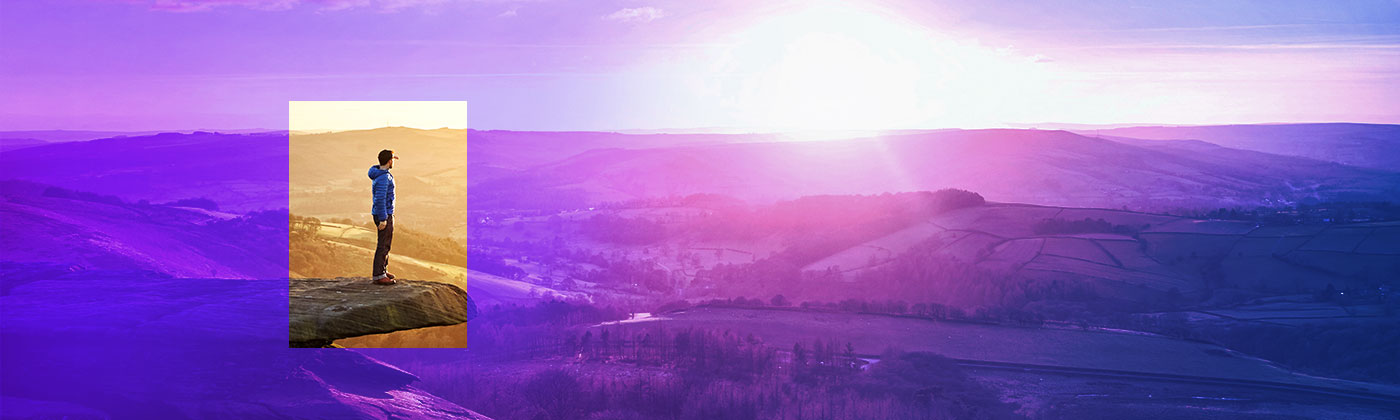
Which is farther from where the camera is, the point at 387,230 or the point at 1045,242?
the point at 1045,242

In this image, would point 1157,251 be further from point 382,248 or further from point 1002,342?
point 382,248

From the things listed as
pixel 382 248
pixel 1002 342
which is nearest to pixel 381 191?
pixel 382 248

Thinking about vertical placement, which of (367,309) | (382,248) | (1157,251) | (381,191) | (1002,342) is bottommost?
(1002,342)

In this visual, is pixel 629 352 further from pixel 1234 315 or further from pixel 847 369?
pixel 1234 315

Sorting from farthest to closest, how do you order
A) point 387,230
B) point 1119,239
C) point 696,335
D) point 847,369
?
point 1119,239, point 696,335, point 847,369, point 387,230

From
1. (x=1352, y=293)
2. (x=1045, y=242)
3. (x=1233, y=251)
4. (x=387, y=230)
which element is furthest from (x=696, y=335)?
(x=1352, y=293)

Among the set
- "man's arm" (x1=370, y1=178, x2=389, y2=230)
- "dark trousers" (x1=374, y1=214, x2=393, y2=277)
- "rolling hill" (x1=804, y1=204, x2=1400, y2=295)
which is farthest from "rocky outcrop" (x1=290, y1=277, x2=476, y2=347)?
"rolling hill" (x1=804, y1=204, x2=1400, y2=295)
